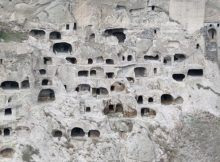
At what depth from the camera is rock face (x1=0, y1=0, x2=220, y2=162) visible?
4525 centimetres

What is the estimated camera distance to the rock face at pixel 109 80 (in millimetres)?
45250

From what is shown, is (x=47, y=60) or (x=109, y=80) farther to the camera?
(x=47, y=60)

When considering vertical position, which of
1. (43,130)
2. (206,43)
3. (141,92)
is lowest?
(43,130)

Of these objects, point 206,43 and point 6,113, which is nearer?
point 6,113

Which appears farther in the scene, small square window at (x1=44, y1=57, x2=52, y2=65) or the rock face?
small square window at (x1=44, y1=57, x2=52, y2=65)

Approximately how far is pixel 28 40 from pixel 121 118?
12.9m

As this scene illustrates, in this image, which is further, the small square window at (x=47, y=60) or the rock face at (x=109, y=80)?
the small square window at (x=47, y=60)

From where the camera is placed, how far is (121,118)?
47625 mm

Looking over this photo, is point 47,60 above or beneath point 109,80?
above

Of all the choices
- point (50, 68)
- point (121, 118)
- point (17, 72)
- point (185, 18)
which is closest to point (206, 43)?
point (185, 18)

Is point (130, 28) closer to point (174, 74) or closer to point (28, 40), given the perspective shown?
point (174, 74)

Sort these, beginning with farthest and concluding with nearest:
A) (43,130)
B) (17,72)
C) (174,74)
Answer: (174,74), (17,72), (43,130)

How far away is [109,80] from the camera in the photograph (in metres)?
50.8

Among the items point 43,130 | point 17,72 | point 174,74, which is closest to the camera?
point 43,130
